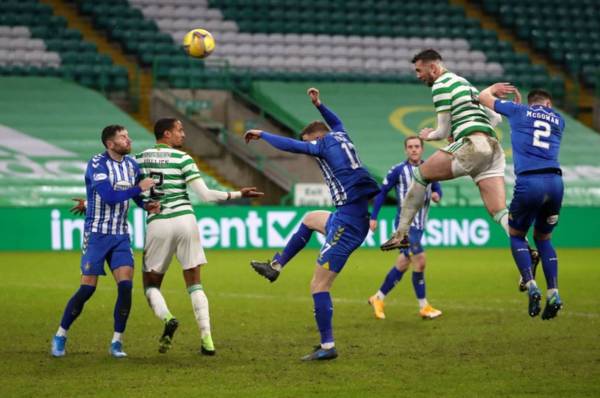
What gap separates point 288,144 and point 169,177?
1129mm

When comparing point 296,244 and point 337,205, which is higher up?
point 337,205

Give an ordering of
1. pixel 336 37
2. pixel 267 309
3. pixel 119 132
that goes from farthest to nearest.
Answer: pixel 336 37 < pixel 267 309 < pixel 119 132

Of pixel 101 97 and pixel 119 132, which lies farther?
pixel 101 97

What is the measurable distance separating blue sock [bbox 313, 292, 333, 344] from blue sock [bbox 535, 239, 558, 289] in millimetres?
2105

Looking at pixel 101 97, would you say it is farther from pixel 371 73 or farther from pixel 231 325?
pixel 231 325

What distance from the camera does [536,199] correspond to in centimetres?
972

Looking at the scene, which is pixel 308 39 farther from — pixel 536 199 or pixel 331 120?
pixel 536 199

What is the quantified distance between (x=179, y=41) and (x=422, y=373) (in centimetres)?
2429

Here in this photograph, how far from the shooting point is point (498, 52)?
3512cm

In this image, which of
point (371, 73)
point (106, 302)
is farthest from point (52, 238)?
point (371, 73)

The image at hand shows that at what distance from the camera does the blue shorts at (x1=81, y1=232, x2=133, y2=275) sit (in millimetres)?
9523

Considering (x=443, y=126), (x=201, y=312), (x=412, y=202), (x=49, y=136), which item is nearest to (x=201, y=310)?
(x=201, y=312)

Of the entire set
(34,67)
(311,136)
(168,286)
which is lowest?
(168,286)

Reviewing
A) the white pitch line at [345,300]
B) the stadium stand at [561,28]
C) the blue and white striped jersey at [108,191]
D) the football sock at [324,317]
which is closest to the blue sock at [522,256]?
the football sock at [324,317]
